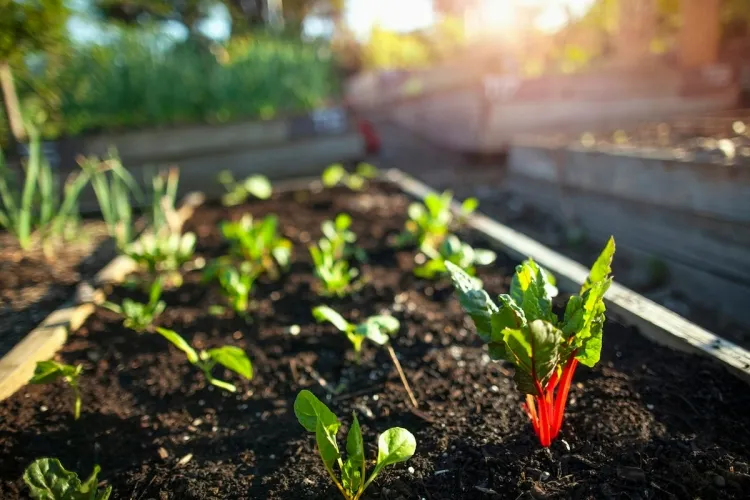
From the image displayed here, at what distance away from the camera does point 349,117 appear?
4652mm

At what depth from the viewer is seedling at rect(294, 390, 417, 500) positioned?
31.7 inches

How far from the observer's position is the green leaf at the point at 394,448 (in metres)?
0.81

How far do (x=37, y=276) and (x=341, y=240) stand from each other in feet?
4.24

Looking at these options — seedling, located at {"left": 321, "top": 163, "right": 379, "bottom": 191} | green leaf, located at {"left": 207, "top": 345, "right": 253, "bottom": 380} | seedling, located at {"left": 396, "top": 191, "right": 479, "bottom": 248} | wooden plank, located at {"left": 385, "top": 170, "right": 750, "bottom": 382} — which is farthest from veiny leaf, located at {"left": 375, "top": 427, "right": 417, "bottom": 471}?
seedling, located at {"left": 321, "top": 163, "right": 379, "bottom": 191}

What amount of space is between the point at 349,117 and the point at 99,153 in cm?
217

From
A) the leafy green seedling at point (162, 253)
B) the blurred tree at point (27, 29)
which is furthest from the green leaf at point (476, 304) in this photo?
the blurred tree at point (27, 29)

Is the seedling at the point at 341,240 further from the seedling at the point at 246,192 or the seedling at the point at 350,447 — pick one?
the seedling at the point at 350,447

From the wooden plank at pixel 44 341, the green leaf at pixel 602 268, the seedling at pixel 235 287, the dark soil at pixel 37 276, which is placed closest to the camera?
the green leaf at pixel 602 268

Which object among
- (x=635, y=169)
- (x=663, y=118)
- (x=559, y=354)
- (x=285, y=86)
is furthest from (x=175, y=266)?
(x=663, y=118)

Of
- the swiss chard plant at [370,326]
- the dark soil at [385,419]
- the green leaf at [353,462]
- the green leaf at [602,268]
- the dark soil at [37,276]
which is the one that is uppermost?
the green leaf at [602,268]

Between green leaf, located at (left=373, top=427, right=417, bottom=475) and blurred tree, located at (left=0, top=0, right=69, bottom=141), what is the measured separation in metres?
3.00

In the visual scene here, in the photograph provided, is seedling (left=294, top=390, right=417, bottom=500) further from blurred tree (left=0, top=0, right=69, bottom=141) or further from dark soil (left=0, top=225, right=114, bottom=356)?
blurred tree (left=0, top=0, right=69, bottom=141)

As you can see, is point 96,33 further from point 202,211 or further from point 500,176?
point 500,176

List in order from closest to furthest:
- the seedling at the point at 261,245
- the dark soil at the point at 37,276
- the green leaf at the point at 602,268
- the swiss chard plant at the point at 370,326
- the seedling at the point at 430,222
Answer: the green leaf at the point at 602,268, the swiss chard plant at the point at 370,326, the dark soil at the point at 37,276, the seedling at the point at 261,245, the seedling at the point at 430,222
